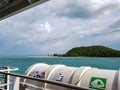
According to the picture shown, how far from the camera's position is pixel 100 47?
178 feet

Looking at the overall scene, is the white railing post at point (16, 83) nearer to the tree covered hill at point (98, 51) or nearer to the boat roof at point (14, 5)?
the boat roof at point (14, 5)

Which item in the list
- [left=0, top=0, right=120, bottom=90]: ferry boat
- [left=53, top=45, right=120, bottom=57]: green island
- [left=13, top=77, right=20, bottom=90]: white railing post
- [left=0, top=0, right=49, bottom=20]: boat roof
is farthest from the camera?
[left=53, top=45, right=120, bottom=57]: green island

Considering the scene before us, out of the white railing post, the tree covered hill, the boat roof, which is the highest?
the tree covered hill

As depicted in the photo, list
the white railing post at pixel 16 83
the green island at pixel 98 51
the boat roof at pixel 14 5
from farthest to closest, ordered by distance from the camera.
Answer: the green island at pixel 98 51 → the white railing post at pixel 16 83 → the boat roof at pixel 14 5

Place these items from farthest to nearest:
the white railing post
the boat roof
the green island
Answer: the green island < the white railing post < the boat roof

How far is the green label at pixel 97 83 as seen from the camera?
3.30 metres

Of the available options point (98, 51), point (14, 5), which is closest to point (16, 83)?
point (14, 5)

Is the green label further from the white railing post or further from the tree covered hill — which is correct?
the tree covered hill

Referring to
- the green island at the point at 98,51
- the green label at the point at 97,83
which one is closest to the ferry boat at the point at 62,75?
the green label at the point at 97,83

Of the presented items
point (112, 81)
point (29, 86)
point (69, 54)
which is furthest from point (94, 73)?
point (69, 54)

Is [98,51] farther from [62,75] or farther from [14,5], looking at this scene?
[14,5]

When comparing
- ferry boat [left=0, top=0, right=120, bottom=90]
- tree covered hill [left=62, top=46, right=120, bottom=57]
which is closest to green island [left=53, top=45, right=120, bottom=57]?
tree covered hill [left=62, top=46, right=120, bottom=57]

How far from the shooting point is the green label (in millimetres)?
3297

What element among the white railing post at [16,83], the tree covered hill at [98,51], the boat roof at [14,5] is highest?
the tree covered hill at [98,51]
